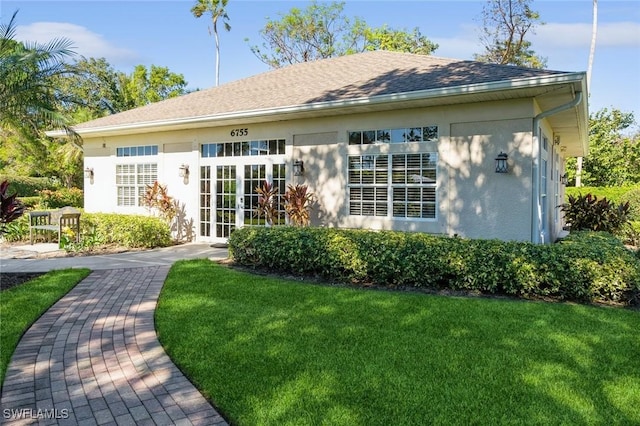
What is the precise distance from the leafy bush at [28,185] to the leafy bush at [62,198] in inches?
132

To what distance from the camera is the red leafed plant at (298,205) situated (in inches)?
398

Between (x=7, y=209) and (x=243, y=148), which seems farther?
(x=243, y=148)

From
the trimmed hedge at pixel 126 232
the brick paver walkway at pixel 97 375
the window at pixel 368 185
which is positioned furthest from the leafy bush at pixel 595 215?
the brick paver walkway at pixel 97 375

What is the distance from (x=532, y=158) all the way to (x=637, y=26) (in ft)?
66.9

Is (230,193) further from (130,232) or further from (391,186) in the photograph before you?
(391,186)

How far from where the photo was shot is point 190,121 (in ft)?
36.6

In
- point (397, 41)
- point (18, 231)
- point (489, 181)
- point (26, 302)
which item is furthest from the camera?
point (397, 41)

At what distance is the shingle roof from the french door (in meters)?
1.55

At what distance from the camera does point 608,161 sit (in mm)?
28078

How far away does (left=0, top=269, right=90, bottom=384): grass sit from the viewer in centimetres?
436

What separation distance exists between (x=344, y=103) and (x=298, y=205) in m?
2.57

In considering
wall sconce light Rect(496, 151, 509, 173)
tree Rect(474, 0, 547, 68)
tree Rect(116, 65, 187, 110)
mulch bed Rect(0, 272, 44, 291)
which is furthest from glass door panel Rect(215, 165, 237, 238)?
tree Rect(116, 65, 187, 110)

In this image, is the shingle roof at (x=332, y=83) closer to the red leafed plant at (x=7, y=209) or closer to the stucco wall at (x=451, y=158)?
the stucco wall at (x=451, y=158)

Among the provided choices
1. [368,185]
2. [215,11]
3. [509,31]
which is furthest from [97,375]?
[215,11]
